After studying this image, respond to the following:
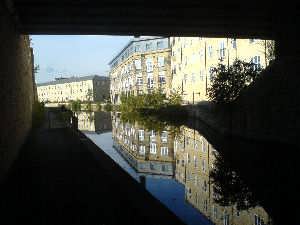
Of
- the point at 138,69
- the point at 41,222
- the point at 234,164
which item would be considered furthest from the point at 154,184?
the point at 138,69

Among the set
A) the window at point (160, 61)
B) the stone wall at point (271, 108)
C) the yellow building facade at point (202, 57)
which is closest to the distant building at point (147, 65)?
the window at point (160, 61)

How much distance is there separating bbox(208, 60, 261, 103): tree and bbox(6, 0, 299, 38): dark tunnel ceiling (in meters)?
2.48

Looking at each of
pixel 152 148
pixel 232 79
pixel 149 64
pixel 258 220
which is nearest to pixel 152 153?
pixel 152 148

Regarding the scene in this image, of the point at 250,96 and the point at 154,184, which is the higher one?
the point at 250,96

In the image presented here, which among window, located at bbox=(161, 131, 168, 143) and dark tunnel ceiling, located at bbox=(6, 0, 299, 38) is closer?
dark tunnel ceiling, located at bbox=(6, 0, 299, 38)

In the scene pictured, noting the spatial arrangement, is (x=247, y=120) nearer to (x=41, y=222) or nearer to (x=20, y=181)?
(x=20, y=181)

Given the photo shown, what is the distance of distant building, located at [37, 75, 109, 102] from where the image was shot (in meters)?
138

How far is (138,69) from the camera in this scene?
77.9 m

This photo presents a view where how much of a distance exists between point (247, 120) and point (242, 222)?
55.6 feet

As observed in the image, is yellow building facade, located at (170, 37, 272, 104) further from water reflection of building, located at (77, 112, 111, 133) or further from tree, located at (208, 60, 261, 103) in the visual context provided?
water reflection of building, located at (77, 112, 111, 133)

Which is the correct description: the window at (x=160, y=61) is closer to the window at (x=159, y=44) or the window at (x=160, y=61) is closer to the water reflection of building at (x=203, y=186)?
the window at (x=159, y=44)

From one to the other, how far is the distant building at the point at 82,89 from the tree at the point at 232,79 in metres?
104

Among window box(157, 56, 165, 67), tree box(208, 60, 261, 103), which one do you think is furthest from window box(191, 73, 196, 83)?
tree box(208, 60, 261, 103)

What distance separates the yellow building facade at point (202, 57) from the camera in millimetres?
39000
